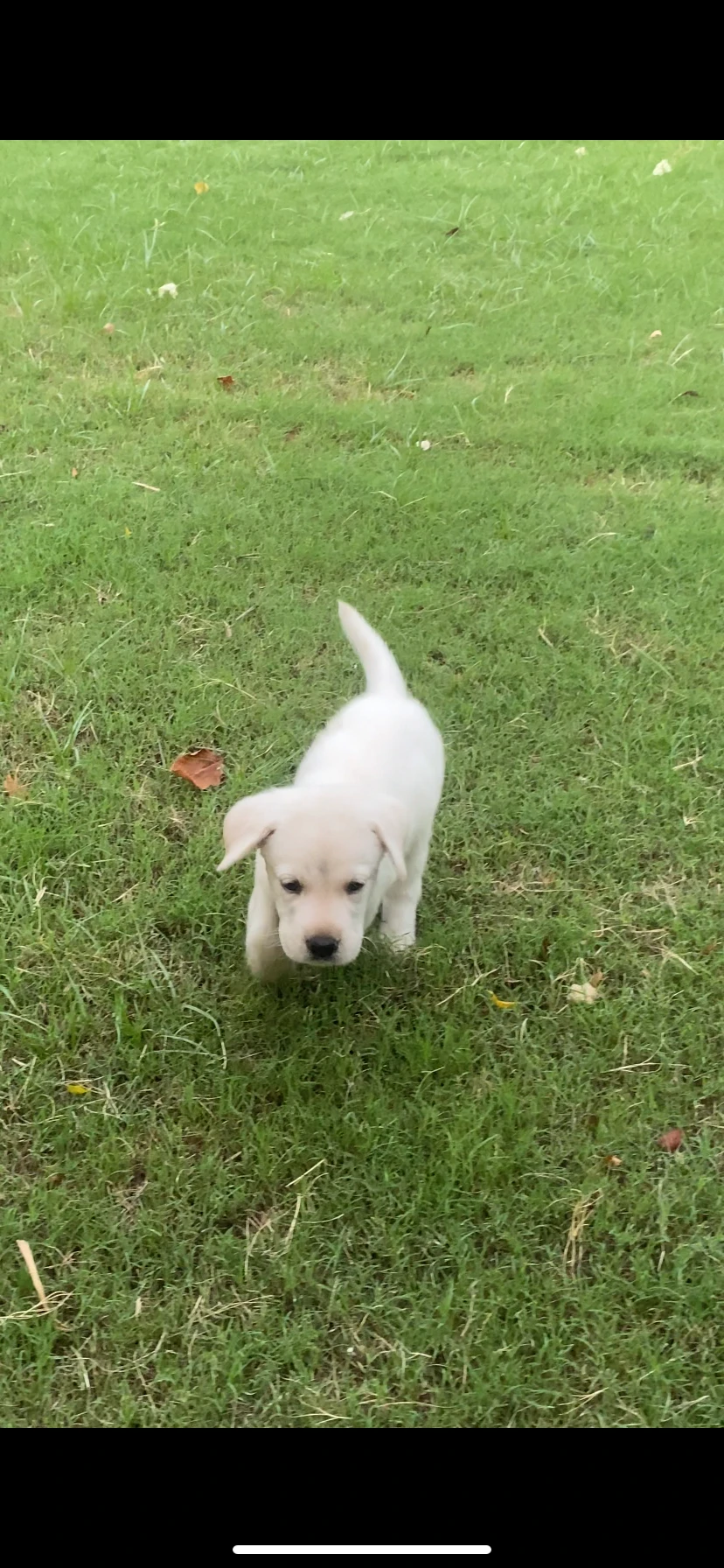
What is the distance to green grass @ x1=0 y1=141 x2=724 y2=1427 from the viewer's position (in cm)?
203

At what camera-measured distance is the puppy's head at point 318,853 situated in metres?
2.12

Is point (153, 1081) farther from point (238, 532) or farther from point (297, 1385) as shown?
point (238, 532)

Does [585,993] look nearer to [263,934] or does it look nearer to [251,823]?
Answer: [263,934]

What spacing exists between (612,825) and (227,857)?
1352mm

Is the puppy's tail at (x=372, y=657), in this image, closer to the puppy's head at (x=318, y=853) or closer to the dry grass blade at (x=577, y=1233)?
the puppy's head at (x=318, y=853)

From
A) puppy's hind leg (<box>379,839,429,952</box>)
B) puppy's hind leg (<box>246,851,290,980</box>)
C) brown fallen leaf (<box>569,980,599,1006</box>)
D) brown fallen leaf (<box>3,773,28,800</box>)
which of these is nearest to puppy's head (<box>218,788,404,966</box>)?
puppy's hind leg (<box>246,851,290,980</box>)

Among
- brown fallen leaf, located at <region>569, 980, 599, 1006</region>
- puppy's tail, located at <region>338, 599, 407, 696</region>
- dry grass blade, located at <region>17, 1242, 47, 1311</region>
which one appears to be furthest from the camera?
puppy's tail, located at <region>338, 599, 407, 696</region>

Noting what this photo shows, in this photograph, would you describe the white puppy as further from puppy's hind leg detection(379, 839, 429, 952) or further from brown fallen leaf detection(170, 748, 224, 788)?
brown fallen leaf detection(170, 748, 224, 788)

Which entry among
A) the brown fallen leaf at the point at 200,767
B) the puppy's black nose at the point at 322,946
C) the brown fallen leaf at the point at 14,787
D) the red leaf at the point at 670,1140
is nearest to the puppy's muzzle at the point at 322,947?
the puppy's black nose at the point at 322,946

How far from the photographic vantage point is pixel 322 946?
6.97ft

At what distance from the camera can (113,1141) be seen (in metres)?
2.23

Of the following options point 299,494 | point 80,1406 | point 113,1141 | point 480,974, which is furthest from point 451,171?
point 80,1406

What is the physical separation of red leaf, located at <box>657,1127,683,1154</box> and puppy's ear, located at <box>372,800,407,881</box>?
0.82 m

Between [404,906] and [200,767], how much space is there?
813 millimetres
